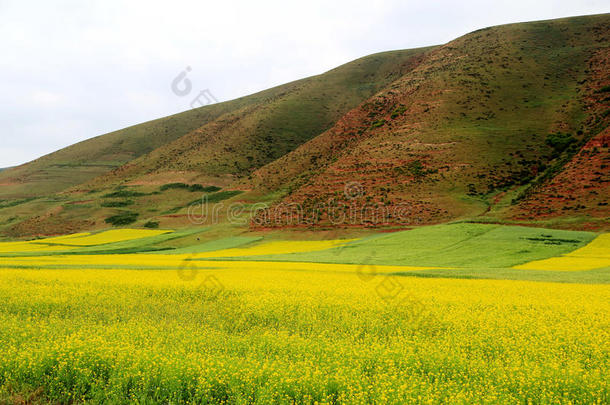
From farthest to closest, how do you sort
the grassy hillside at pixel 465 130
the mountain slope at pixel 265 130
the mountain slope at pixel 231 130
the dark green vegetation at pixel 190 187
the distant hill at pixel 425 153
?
the mountain slope at pixel 231 130 < the mountain slope at pixel 265 130 < the dark green vegetation at pixel 190 187 < the grassy hillside at pixel 465 130 < the distant hill at pixel 425 153

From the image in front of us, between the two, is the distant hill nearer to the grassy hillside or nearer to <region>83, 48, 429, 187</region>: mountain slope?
the grassy hillside

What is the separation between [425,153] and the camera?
208ft

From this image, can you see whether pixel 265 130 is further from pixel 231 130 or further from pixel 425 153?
pixel 425 153

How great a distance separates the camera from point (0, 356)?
723cm

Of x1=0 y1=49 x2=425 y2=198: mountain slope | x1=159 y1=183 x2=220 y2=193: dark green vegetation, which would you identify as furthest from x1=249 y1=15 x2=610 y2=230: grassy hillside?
x1=0 y1=49 x2=425 y2=198: mountain slope

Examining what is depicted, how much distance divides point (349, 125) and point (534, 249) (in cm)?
6234

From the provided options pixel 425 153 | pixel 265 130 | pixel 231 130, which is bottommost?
pixel 425 153

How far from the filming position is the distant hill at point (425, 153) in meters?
51.6

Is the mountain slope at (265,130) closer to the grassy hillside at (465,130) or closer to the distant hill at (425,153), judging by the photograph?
the distant hill at (425,153)

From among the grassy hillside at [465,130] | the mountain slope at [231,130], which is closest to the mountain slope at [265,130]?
the mountain slope at [231,130]

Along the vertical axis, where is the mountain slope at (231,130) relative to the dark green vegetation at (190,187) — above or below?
above

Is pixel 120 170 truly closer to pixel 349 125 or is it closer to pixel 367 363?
pixel 349 125

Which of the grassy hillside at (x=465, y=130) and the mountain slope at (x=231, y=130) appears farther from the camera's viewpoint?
the mountain slope at (x=231, y=130)

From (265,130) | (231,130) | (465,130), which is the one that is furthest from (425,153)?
(231,130)
